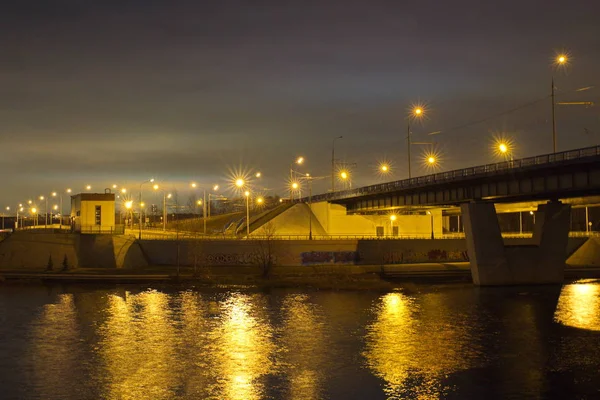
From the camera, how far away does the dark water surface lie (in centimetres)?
3123

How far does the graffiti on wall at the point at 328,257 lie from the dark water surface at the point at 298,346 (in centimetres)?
3126

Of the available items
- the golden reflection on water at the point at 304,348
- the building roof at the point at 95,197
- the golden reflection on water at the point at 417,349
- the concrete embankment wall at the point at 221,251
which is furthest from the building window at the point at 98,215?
the golden reflection on water at the point at 417,349

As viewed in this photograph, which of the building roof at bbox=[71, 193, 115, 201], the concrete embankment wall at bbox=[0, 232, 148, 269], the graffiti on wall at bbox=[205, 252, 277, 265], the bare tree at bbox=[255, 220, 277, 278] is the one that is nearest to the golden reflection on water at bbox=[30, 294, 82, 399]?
the concrete embankment wall at bbox=[0, 232, 148, 269]

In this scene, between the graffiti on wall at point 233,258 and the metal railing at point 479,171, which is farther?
the graffiti on wall at point 233,258

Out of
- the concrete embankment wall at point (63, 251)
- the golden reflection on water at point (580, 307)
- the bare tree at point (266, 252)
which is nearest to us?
the golden reflection on water at point (580, 307)

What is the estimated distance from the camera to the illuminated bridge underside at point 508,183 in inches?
2423

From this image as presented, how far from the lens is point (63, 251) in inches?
3519

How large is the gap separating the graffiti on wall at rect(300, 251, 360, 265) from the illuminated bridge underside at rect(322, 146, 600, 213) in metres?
9.51

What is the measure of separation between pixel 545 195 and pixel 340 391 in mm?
49462

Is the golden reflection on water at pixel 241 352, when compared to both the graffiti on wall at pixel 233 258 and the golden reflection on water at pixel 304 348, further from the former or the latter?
the graffiti on wall at pixel 233 258

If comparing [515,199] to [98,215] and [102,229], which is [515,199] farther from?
[98,215]

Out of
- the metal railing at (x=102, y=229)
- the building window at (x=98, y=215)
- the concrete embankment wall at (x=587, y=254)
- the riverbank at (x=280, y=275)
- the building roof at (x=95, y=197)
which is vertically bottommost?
the riverbank at (x=280, y=275)

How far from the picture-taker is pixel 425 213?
131500mm

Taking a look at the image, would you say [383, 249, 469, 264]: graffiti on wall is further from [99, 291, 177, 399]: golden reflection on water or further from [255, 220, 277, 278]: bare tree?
[99, 291, 177, 399]: golden reflection on water
